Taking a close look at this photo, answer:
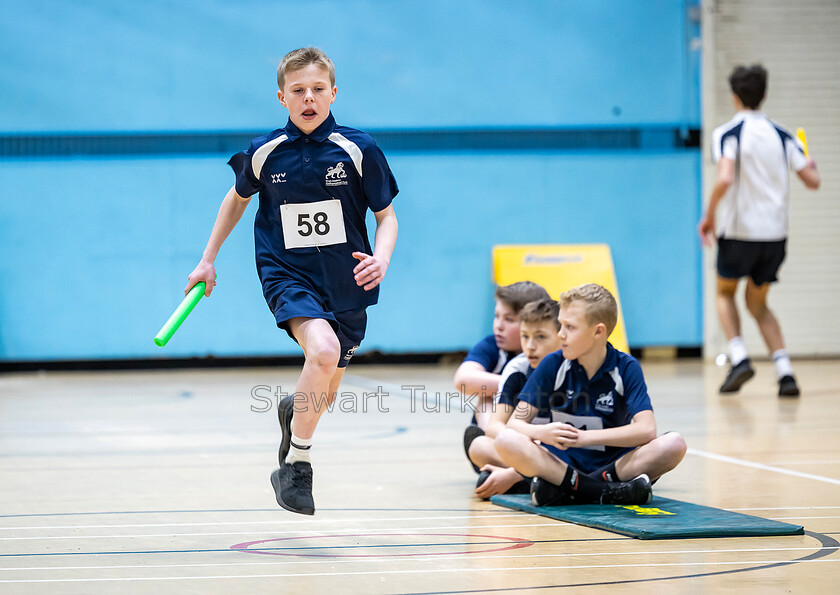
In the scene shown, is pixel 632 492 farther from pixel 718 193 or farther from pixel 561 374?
pixel 718 193

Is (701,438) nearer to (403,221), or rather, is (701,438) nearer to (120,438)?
(120,438)

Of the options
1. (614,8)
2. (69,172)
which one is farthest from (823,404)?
(69,172)

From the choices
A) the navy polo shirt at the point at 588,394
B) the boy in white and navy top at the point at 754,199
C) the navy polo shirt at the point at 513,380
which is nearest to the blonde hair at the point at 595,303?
Answer: the navy polo shirt at the point at 588,394

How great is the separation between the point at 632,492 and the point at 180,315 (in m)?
1.54

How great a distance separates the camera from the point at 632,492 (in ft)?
10.3

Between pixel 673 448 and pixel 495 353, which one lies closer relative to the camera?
pixel 673 448

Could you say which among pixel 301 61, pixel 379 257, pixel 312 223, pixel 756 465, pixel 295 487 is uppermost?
pixel 301 61

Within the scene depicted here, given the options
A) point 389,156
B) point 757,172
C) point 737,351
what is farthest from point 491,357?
point 389,156

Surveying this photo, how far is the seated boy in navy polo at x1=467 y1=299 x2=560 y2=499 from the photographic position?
3.57 meters

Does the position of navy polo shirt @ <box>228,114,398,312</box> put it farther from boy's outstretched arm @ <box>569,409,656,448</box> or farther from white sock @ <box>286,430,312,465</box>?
boy's outstretched arm @ <box>569,409,656,448</box>

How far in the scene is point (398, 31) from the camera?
31.4ft

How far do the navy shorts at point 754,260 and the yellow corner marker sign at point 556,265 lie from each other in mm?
2418

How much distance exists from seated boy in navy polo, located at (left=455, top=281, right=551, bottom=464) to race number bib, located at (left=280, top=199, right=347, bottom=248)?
0.93 meters

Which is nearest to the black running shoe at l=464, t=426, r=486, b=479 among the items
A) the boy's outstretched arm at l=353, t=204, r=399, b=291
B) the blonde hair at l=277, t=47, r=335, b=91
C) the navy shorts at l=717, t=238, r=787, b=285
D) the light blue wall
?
the boy's outstretched arm at l=353, t=204, r=399, b=291
